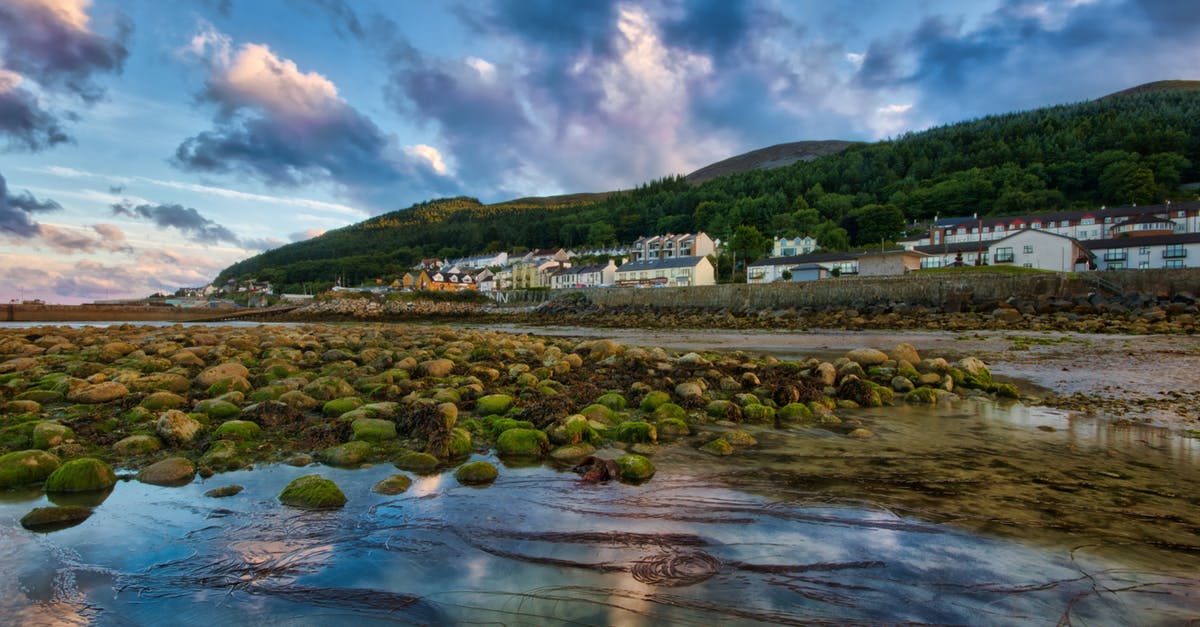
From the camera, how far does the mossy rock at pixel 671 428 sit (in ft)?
26.0

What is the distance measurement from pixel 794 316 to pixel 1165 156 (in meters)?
130

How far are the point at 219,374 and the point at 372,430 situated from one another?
14.8 ft

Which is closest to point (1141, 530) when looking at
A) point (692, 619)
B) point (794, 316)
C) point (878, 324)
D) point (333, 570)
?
point (692, 619)

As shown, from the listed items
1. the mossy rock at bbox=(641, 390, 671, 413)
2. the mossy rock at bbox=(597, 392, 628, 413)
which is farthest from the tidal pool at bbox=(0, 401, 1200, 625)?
the mossy rock at bbox=(597, 392, 628, 413)

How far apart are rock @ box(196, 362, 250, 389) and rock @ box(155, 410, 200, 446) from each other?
253cm

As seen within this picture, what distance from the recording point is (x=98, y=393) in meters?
8.55

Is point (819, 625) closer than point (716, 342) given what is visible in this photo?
Yes

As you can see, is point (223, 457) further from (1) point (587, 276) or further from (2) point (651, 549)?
(1) point (587, 276)

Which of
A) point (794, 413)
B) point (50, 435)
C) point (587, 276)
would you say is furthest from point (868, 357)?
point (587, 276)

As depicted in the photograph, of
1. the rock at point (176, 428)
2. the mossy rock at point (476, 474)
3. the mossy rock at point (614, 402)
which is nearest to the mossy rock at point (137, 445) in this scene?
the rock at point (176, 428)

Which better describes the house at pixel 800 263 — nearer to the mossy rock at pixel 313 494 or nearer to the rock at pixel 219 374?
the rock at pixel 219 374

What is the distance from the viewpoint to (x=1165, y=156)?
110 m

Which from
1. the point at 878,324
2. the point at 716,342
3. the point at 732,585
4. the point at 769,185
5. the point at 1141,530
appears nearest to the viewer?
the point at 732,585

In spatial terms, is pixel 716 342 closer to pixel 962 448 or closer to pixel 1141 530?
pixel 962 448
